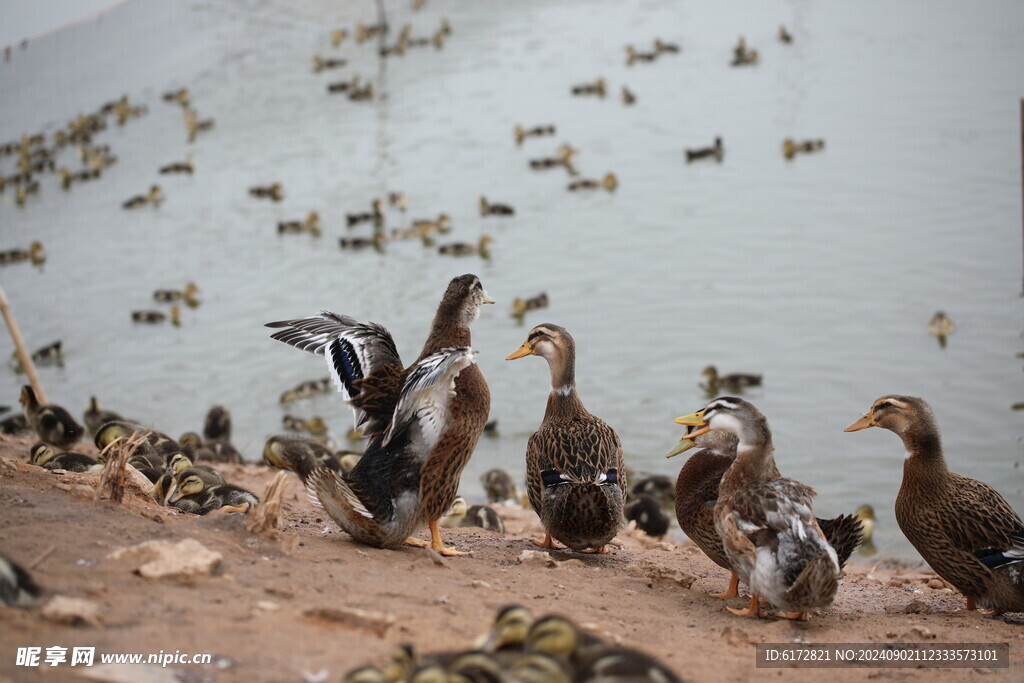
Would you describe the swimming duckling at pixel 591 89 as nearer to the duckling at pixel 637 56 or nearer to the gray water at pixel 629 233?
the gray water at pixel 629 233

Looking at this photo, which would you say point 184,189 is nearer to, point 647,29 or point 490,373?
point 490,373

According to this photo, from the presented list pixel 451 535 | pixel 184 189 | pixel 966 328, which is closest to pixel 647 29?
pixel 184 189

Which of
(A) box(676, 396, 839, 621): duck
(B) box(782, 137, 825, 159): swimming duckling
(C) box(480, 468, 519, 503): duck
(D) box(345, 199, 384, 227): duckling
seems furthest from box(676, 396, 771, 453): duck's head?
(B) box(782, 137, 825, 159): swimming duckling

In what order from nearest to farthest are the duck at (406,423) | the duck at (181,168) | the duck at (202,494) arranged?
the duck at (406,423) → the duck at (202,494) → the duck at (181,168)

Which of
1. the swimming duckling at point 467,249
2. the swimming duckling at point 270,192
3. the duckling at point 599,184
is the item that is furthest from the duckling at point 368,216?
the duckling at point 599,184

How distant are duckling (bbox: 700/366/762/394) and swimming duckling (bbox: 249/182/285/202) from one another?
12.1m

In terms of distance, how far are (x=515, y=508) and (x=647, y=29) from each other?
27.5 metres

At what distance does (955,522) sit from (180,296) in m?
13.4

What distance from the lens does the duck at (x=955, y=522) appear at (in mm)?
5547

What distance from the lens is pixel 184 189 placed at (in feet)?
75.6

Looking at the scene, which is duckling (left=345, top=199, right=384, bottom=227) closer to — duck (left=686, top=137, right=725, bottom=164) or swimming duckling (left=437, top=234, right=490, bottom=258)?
swimming duckling (left=437, top=234, right=490, bottom=258)

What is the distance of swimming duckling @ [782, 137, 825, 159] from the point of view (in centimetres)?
2008

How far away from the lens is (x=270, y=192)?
21.4 meters

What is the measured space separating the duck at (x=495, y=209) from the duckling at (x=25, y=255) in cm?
797
